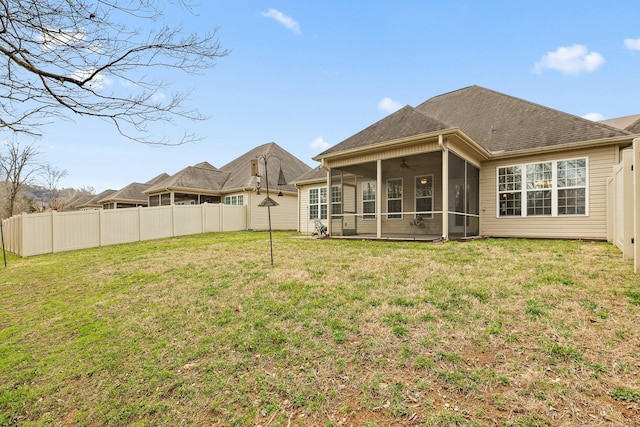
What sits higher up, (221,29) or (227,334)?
(221,29)

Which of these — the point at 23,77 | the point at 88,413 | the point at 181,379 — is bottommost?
the point at 88,413

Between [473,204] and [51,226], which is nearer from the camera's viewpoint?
[473,204]

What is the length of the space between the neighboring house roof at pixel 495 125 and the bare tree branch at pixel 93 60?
6910 millimetres

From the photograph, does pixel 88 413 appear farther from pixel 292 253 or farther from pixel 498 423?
pixel 292 253

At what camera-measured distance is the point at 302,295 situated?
14.9 feet

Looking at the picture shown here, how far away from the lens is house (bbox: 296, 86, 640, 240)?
886 centimetres

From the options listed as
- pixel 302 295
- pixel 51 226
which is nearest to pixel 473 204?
pixel 302 295

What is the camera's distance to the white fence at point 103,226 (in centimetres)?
1166

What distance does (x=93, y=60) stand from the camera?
351 cm

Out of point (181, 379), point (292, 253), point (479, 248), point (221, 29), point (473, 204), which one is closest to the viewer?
point (181, 379)

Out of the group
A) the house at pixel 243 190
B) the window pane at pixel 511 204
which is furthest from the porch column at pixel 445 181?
the house at pixel 243 190

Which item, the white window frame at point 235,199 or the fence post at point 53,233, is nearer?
the fence post at point 53,233

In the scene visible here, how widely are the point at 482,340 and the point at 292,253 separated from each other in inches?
220

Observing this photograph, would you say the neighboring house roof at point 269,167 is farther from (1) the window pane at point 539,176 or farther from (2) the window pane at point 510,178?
(1) the window pane at point 539,176
